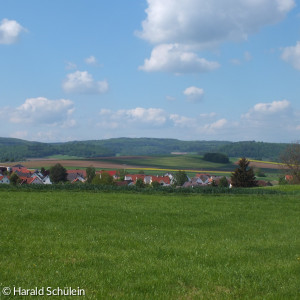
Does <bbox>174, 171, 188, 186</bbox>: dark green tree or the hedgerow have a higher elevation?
the hedgerow

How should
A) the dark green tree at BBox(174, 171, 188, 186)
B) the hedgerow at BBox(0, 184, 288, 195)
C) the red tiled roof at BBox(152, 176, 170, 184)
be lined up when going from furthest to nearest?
1. the red tiled roof at BBox(152, 176, 170, 184)
2. the dark green tree at BBox(174, 171, 188, 186)
3. the hedgerow at BBox(0, 184, 288, 195)

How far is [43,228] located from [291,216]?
16339mm

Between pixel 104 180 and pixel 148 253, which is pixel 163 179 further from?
pixel 148 253

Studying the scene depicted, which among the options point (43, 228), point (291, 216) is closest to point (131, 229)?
point (43, 228)

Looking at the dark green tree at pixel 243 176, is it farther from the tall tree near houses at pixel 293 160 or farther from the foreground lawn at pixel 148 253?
the foreground lawn at pixel 148 253

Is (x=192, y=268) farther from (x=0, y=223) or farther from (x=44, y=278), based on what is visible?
(x=0, y=223)

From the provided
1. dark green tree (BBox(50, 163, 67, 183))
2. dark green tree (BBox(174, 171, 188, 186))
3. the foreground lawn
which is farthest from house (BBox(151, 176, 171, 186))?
the foreground lawn

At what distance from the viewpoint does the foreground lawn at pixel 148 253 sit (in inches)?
350

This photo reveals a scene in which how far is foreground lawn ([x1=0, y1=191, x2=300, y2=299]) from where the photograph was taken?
8898mm

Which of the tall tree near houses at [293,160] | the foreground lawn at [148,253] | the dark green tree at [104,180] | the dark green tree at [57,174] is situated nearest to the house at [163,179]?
the dark green tree at [57,174]

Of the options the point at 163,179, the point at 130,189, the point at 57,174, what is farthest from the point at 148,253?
the point at 163,179

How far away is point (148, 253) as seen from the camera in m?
12.2

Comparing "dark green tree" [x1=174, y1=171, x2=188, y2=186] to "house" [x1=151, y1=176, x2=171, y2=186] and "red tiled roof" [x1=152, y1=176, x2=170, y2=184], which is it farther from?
"red tiled roof" [x1=152, y1=176, x2=170, y2=184]

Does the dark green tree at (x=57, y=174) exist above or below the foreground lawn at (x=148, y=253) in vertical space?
below
